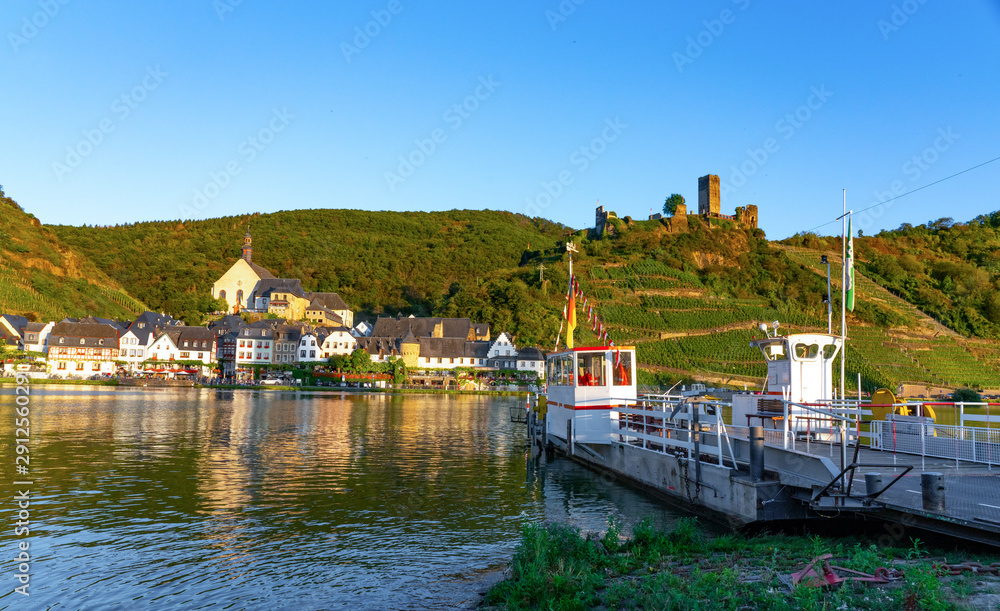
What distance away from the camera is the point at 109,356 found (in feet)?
371

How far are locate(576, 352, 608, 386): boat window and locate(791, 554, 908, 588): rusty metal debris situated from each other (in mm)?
14081

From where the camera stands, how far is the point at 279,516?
16141mm

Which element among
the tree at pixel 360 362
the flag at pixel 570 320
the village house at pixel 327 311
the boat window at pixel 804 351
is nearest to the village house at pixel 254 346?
the tree at pixel 360 362

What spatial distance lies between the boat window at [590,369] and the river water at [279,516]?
329 centimetres

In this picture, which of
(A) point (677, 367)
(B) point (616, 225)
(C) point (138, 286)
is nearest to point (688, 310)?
(A) point (677, 367)

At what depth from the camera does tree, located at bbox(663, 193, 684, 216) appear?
526 ft

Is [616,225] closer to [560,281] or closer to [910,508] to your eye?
[560,281]

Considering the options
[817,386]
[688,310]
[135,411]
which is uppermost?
[688,310]

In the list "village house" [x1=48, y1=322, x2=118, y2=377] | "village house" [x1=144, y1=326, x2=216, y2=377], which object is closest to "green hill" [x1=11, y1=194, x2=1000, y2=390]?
"village house" [x1=48, y1=322, x2=118, y2=377]

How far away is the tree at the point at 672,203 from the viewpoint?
160250 mm

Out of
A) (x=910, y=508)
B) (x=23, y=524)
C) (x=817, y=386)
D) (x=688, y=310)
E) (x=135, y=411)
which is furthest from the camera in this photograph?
(x=688, y=310)

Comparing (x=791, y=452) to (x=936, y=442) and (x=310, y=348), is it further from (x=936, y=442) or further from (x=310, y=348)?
(x=310, y=348)

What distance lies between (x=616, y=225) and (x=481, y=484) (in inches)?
5461

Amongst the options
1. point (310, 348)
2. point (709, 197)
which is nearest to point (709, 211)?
point (709, 197)
